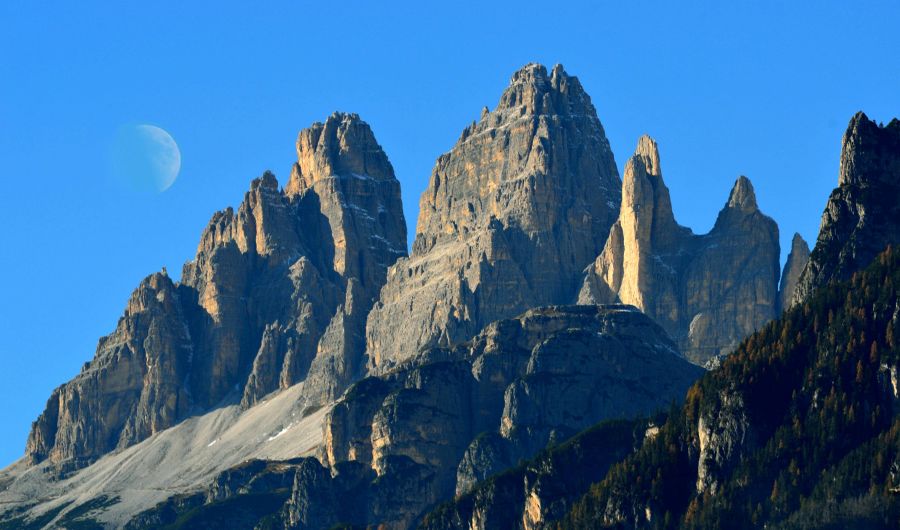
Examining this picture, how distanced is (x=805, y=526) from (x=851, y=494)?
4835 mm

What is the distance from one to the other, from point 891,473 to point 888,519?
23.1 feet

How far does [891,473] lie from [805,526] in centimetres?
795

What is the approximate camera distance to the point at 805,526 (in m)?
197

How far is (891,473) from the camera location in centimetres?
19725

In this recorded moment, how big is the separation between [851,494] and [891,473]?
12.5 feet

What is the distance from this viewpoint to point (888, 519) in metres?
191

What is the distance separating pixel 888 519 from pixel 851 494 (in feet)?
27.0

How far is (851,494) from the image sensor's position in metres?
199

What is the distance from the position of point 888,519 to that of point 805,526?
846 centimetres
